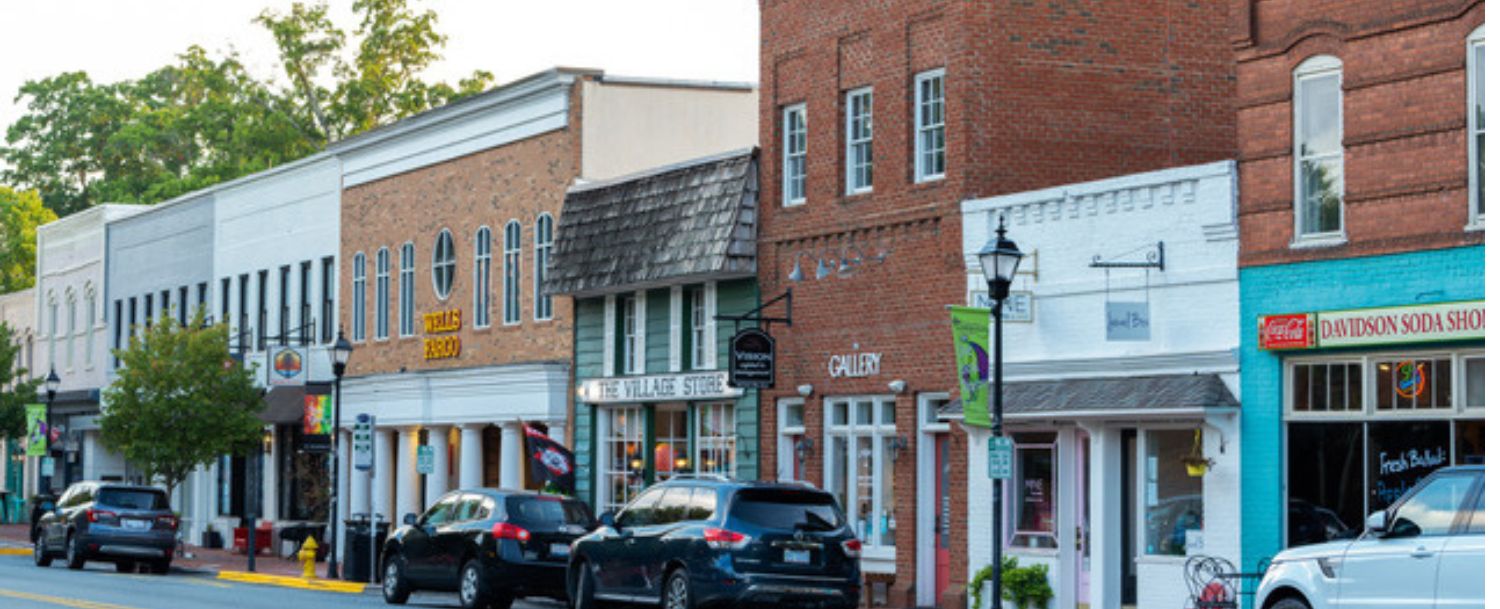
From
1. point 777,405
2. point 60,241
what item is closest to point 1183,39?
point 777,405

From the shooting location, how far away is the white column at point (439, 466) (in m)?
42.3

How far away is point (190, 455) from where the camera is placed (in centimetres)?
4656

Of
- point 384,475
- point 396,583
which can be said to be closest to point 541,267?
point 384,475

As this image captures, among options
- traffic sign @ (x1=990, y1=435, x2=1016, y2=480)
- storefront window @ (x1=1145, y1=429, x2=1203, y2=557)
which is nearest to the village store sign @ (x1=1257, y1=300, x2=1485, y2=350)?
storefront window @ (x1=1145, y1=429, x2=1203, y2=557)

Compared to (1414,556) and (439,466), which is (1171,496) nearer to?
(1414,556)

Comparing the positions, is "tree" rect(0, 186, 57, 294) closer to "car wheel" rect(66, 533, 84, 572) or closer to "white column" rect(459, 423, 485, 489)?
"car wheel" rect(66, 533, 84, 572)

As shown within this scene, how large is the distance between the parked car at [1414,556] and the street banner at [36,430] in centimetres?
4230

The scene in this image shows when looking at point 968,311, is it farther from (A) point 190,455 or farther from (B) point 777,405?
(A) point 190,455

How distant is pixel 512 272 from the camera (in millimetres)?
40219

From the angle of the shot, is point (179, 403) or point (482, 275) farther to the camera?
point (179, 403)

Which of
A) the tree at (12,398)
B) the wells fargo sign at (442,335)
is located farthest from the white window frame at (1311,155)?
the tree at (12,398)

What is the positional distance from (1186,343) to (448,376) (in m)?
19.5

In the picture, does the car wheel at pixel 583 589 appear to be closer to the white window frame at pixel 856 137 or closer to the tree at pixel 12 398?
the white window frame at pixel 856 137

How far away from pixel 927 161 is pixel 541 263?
11025mm
